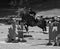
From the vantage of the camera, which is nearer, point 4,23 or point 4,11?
point 4,23

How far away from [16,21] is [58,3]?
63.2 ft

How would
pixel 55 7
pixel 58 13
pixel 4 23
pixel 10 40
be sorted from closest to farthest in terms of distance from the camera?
pixel 10 40 → pixel 4 23 → pixel 58 13 → pixel 55 7

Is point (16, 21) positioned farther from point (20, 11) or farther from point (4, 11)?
point (4, 11)

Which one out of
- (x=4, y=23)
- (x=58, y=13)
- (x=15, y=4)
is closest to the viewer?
(x=4, y=23)

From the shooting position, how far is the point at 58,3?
111ft

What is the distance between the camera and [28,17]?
18.6 m

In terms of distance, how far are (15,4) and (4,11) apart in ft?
9.79

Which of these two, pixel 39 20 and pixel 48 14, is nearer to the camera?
pixel 39 20

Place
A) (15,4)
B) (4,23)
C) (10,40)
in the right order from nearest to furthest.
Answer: (10,40) → (4,23) → (15,4)

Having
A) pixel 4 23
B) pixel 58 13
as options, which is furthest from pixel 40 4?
pixel 4 23

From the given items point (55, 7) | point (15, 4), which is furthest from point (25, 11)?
point (15, 4)

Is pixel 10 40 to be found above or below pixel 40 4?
below

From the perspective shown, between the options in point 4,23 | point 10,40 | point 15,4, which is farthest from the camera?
point 15,4

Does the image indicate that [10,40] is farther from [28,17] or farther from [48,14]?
[48,14]
